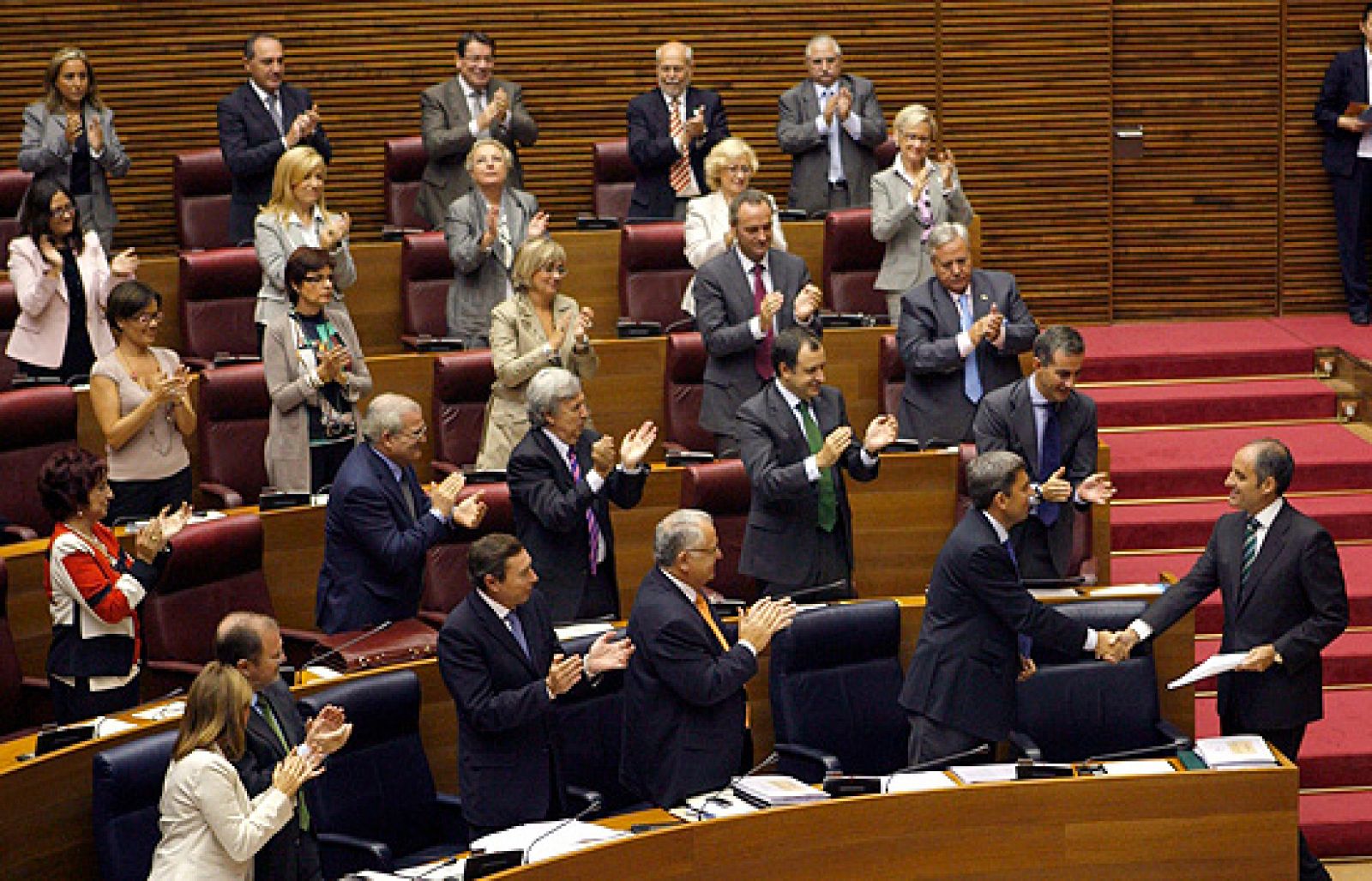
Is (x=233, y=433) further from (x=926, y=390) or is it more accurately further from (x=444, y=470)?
(x=926, y=390)

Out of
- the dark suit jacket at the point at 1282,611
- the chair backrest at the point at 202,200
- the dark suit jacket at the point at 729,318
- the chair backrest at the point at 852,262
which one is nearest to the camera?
the dark suit jacket at the point at 1282,611

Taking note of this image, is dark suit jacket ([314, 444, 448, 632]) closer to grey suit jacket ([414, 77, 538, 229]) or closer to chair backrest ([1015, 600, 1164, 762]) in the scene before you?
chair backrest ([1015, 600, 1164, 762])

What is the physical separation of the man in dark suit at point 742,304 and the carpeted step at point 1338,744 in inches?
59.2

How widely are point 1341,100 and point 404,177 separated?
11.1 ft

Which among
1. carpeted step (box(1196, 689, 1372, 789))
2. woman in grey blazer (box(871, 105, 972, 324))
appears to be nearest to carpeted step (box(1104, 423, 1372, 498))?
woman in grey blazer (box(871, 105, 972, 324))

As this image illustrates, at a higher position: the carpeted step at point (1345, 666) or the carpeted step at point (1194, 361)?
the carpeted step at point (1194, 361)

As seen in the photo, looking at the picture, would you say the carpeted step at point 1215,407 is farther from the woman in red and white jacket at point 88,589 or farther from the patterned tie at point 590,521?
the woman in red and white jacket at point 88,589

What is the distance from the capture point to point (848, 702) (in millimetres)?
4734

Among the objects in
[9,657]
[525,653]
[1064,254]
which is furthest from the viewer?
[1064,254]

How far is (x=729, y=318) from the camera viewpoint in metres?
5.67

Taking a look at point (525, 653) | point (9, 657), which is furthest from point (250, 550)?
point (525, 653)

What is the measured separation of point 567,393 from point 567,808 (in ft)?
3.20

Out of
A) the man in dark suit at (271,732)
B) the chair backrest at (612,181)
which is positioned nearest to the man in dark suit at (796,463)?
the man in dark suit at (271,732)

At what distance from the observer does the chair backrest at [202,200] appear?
7.03 m
